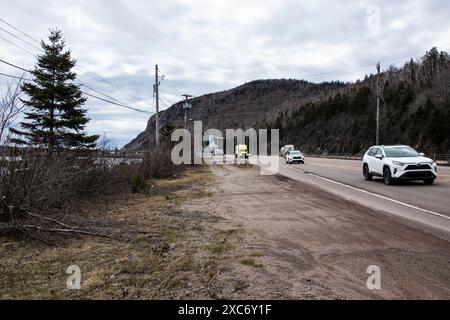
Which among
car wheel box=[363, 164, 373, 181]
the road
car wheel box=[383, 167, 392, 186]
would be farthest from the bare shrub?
car wheel box=[363, 164, 373, 181]

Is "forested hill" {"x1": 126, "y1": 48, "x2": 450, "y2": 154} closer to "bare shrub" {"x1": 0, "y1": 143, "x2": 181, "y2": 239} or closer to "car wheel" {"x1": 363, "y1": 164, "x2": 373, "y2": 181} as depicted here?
"car wheel" {"x1": 363, "y1": 164, "x2": 373, "y2": 181}

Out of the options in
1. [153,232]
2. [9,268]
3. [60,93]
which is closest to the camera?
[9,268]

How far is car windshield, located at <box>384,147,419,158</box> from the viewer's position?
18516 millimetres

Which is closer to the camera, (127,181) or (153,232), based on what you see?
(153,232)

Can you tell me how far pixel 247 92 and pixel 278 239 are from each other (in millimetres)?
176455

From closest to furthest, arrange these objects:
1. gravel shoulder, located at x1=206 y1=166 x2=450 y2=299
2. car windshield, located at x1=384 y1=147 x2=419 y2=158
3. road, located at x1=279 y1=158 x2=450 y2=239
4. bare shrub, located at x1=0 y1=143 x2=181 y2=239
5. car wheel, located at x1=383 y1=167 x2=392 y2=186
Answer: gravel shoulder, located at x1=206 y1=166 x2=450 y2=299, bare shrub, located at x1=0 y1=143 x2=181 y2=239, road, located at x1=279 y1=158 x2=450 y2=239, car wheel, located at x1=383 y1=167 x2=392 y2=186, car windshield, located at x1=384 y1=147 x2=419 y2=158

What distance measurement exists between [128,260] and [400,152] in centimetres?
1517

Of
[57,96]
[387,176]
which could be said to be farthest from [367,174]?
[57,96]

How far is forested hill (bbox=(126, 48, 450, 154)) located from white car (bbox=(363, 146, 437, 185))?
1656 cm

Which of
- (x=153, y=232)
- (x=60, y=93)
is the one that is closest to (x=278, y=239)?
(x=153, y=232)

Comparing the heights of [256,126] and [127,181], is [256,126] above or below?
above

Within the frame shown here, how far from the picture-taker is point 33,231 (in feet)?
26.5
